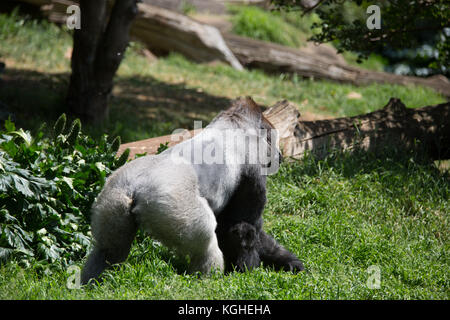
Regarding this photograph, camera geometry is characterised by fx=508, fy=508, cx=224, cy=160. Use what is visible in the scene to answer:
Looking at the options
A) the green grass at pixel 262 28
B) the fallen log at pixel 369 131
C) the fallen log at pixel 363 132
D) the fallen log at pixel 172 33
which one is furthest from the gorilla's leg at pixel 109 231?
the green grass at pixel 262 28

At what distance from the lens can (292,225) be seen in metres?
4.87

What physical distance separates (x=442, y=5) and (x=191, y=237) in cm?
541

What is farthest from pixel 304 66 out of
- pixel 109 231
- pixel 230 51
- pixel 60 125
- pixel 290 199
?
pixel 109 231

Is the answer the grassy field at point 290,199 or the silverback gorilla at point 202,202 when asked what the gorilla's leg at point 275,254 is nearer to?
the silverback gorilla at point 202,202

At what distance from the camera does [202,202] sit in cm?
345

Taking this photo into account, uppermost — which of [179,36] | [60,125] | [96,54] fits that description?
[179,36]

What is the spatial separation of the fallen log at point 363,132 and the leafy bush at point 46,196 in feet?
3.94

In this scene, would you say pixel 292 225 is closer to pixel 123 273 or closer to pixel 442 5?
pixel 123 273

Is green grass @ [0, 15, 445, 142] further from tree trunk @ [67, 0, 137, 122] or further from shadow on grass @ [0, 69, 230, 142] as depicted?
tree trunk @ [67, 0, 137, 122]

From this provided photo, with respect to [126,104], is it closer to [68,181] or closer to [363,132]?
[363,132]

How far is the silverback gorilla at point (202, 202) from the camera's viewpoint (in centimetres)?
330

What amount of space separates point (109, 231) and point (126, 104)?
544 cm

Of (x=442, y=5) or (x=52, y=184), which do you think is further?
(x=442, y=5)

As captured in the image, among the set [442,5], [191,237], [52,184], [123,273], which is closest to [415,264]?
[191,237]
